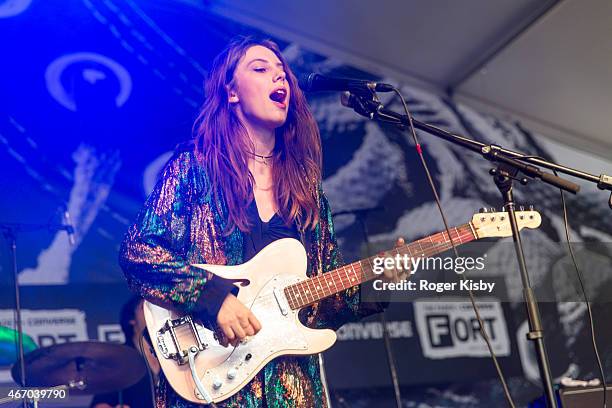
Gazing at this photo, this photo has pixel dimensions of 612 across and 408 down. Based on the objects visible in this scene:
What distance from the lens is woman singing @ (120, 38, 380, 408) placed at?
2.46m

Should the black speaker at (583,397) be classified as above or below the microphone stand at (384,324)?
below

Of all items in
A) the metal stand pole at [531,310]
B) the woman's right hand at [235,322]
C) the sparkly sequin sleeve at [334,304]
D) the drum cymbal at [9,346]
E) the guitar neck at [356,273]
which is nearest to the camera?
the metal stand pole at [531,310]

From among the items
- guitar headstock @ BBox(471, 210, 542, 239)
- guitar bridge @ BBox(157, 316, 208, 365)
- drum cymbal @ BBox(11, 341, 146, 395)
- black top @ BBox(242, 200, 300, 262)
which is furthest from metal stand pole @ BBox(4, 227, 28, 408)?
guitar headstock @ BBox(471, 210, 542, 239)

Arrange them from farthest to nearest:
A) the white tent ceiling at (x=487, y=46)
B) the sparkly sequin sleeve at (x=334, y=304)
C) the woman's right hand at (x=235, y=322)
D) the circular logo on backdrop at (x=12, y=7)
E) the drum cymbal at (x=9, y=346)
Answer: the white tent ceiling at (x=487, y=46) → the circular logo on backdrop at (x=12, y=7) → the drum cymbal at (x=9, y=346) → the sparkly sequin sleeve at (x=334, y=304) → the woman's right hand at (x=235, y=322)

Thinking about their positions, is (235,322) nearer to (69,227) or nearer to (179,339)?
(179,339)

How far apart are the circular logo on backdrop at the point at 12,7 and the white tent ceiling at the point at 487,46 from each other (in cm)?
85

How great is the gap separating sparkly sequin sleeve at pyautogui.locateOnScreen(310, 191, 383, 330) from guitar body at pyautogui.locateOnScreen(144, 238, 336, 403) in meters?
0.09

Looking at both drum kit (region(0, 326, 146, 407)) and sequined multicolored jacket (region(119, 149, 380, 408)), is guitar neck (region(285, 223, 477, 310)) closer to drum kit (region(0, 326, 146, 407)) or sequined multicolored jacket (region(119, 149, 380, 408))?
sequined multicolored jacket (region(119, 149, 380, 408))

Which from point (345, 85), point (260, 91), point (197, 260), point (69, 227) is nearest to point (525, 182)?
point (345, 85)

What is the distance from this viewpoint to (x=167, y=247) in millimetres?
2547

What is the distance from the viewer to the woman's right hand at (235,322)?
2.42 m

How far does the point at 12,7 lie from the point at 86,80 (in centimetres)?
49

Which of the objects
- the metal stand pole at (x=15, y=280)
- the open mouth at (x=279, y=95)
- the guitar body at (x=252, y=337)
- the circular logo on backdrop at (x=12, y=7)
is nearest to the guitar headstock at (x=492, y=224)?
the guitar body at (x=252, y=337)

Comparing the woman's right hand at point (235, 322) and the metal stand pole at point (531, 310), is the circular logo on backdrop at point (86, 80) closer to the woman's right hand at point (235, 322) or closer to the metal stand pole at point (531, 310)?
the woman's right hand at point (235, 322)
